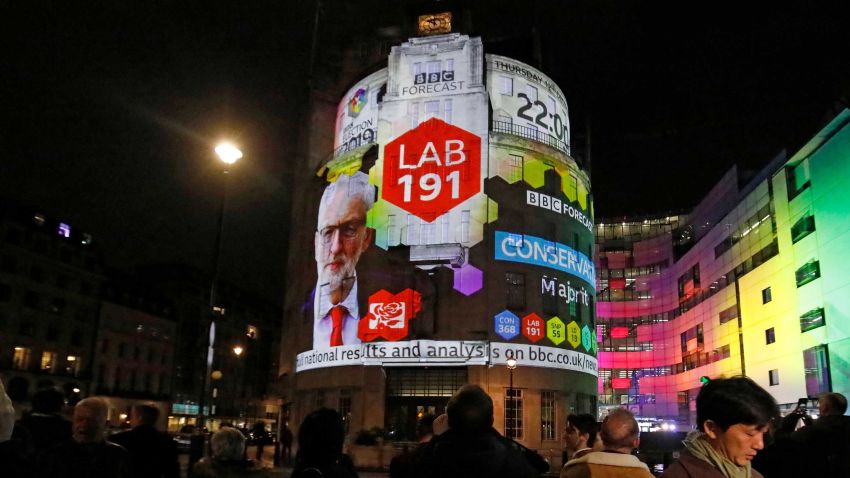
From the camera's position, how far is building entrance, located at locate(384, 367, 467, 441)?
40.6 metres

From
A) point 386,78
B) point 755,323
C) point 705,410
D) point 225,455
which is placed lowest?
point 225,455

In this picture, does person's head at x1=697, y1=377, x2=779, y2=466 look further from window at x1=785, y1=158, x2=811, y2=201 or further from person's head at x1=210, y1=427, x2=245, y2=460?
window at x1=785, y1=158, x2=811, y2=201

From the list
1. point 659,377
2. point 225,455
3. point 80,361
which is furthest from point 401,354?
point 659,377

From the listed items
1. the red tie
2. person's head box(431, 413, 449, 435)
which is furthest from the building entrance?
person's head box(431, 413, 449, 435)

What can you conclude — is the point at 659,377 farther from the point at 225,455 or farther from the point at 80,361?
the point at 225,455

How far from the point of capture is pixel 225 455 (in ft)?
18.4

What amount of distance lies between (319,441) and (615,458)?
6.80 feet

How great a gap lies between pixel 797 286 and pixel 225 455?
167ft

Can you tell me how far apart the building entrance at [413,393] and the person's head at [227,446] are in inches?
1395

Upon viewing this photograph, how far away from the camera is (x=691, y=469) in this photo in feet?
11.8

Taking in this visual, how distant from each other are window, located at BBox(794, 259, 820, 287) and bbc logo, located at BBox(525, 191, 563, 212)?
1754 cm

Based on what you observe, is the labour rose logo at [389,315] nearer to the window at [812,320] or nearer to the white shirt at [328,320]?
the white shirt at [328,320]

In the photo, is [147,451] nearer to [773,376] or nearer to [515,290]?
[515,290]

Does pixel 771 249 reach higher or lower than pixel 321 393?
higher
